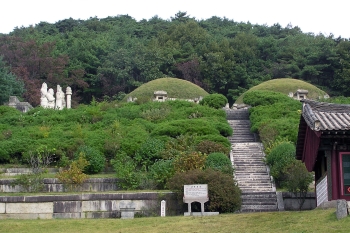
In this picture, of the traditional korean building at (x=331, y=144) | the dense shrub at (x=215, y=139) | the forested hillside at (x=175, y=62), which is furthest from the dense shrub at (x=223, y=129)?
the forested hillside at (x=175, y=62)

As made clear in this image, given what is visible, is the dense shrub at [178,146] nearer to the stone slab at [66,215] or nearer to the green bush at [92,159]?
the green bush at [92,159]

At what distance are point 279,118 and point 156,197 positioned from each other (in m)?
14.8

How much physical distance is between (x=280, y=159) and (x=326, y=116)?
28.9 ft

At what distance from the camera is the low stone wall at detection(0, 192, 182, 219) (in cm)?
2597

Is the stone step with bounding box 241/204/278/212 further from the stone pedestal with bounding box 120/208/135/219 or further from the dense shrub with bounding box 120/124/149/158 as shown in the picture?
the dense shrub with bounding box 120/124/149/158

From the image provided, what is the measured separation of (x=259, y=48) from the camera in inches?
2876

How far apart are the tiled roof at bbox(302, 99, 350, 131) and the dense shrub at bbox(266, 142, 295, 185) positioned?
6.35 metres

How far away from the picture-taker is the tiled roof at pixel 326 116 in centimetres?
1961

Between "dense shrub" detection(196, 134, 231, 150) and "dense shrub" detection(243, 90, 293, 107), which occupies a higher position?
"dense shrub" detection(243, 90, 293, 107)

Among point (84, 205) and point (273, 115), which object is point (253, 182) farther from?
point (273, 115)

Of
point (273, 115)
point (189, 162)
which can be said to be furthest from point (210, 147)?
point (273, 115)

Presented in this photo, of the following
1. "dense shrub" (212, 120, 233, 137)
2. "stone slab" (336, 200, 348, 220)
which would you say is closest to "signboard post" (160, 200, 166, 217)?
"stone slab" (336, 200, 348, 220)

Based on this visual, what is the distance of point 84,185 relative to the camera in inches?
1134

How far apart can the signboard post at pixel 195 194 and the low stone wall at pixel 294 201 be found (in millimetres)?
4002
